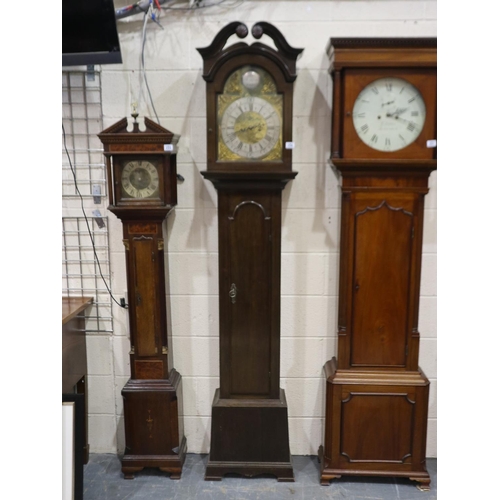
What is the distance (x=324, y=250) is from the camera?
2.58 m

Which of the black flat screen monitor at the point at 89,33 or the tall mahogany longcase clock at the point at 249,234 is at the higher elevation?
the black flat screen monitor at the point at 89,33

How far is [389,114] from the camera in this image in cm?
223

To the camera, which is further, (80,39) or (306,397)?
(306,397)

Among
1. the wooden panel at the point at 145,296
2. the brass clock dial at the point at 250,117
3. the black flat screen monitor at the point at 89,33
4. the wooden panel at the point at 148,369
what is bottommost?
the wooden panel at the point at 148,369

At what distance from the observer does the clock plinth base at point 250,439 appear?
2.46 meters

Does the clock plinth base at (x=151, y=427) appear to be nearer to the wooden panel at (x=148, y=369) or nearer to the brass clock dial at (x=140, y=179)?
the wooden panel at (x=148, y=369)

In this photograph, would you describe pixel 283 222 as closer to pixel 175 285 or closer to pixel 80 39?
pixel 175 285

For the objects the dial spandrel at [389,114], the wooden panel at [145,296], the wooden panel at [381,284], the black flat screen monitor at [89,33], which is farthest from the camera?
the wooden panel at [145,296]

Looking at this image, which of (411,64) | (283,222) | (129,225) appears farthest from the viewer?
(283,222)

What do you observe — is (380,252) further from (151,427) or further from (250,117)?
(151,427)

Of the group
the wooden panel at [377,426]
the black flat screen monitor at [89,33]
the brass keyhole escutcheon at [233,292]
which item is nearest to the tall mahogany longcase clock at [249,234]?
the brass keyhole escutcheon at [233,292]

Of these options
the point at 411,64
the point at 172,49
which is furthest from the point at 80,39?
the point at 411,64

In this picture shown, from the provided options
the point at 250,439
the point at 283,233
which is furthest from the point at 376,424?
the point at 283,233

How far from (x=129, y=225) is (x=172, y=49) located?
3.08 ft
